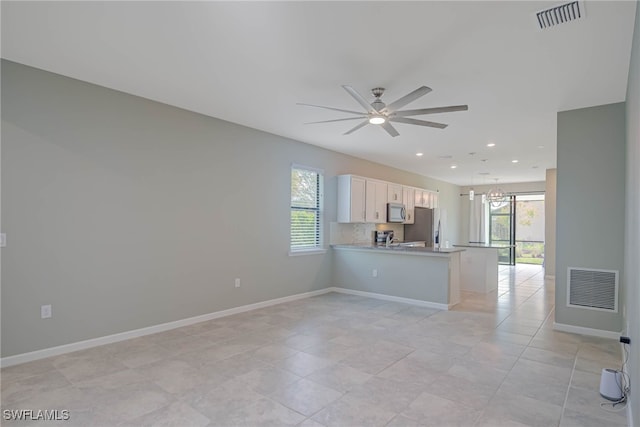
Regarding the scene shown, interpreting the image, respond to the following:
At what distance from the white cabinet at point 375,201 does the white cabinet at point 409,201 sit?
1.03m

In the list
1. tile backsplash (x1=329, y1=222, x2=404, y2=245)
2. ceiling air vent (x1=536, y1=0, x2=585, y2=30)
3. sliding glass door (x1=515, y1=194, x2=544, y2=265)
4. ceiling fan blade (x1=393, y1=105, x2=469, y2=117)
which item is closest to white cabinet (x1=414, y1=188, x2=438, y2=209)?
tile backsplash (x1=329, y1=222, x2=404, y2=245)

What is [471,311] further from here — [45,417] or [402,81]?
→ [45,417]

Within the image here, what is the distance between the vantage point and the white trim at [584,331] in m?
3.92

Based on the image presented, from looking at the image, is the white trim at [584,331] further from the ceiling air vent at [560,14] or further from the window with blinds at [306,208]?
the window with blinds at [306,208]

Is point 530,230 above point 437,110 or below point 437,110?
below

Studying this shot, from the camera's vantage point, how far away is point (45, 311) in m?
3.26

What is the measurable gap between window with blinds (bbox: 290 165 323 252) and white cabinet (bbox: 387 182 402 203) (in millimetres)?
2053

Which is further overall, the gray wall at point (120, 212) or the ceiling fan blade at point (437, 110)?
the gray wall at point (120, 212)

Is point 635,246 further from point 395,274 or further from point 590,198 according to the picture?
point 395,274

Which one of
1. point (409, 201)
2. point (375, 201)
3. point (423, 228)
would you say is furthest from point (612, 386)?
point (423, 228)

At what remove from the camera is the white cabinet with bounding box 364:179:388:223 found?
23.2 feet

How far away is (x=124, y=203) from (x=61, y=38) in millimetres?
1681

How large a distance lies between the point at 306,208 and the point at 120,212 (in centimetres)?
311

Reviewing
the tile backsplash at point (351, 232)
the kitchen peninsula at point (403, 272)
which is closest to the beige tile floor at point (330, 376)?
the kitchen peninsula at point (403, 272)
